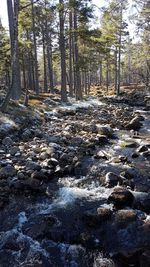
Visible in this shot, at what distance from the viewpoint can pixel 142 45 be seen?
3203 centimetres

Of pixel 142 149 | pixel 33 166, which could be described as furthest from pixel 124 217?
pixel 142 149

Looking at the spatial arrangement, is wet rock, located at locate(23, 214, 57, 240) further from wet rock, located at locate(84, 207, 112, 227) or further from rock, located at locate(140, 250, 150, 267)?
rock, located at locate(140, 250, 150, 267)

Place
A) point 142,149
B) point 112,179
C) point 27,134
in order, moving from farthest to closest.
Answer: point 27,134 → point 142,149 → point 112,179

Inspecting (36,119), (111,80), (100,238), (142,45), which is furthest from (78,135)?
(111,80)

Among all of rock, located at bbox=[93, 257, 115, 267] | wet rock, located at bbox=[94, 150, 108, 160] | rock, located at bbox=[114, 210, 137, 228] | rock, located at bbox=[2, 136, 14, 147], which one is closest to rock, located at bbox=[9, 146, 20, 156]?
rock, located at bbox=[2, 136, 14, 147]

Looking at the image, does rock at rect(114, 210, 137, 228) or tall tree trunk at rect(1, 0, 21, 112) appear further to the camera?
tall tree trunk at rect(1, 0, 21, 112)

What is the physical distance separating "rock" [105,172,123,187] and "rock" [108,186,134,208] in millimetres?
945

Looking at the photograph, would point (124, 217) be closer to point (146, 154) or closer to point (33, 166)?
point (33, 166)

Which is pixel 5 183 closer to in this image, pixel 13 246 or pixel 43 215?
pixel 43 215

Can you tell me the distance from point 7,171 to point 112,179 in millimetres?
3203

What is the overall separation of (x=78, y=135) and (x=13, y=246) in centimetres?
954

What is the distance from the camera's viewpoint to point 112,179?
9547 mm

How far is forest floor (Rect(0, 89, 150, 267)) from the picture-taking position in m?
6.38

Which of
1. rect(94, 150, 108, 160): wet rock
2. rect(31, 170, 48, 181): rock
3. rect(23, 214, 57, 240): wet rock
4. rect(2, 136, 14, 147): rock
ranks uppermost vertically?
rect(2, 136, 14, 147): rock
